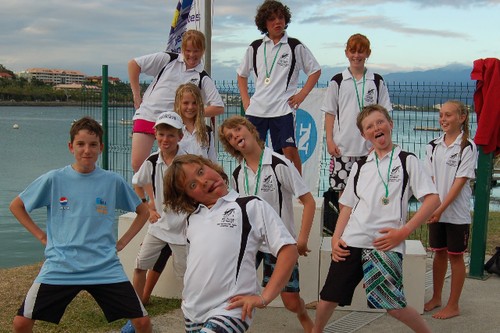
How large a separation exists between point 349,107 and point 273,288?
3396 millimetres

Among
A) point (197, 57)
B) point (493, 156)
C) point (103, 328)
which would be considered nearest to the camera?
point (103, 328)

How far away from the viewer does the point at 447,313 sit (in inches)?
225

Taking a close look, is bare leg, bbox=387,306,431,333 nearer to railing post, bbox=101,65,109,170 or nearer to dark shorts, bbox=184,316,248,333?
dark shorts, bbox=184,316,248,333

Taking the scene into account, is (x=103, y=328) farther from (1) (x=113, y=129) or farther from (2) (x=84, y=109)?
(2) (x=84, y=109)

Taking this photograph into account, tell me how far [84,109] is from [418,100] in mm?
4657

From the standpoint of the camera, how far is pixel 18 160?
31219mm

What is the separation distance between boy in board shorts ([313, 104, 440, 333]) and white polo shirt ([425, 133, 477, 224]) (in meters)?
1.50

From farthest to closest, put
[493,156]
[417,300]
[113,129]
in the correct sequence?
[113,129] < [493,156] < [417,300]

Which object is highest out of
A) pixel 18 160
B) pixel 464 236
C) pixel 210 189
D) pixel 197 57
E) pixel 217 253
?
pixel 197 57

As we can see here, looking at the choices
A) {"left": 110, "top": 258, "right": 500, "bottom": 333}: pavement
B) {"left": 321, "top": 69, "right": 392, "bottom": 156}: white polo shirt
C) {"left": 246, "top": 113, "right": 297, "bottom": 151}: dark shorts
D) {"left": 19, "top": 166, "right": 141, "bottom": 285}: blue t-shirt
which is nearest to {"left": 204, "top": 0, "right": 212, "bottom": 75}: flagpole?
{"left": 246, "top": 113, "right": 297, "bottom": 151}: dark shorts

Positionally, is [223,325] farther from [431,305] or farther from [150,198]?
[431,305]

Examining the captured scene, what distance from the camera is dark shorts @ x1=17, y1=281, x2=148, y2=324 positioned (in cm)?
400

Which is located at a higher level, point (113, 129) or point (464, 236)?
point (113, 129)

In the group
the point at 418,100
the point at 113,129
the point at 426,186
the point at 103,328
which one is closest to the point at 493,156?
the point at 418,100
